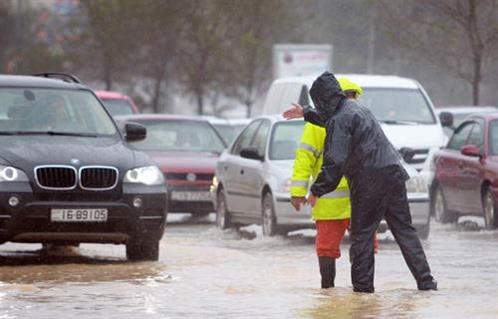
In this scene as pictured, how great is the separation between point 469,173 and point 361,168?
30.7ft

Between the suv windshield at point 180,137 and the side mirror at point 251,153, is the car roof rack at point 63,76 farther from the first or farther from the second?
the suv windshield at point 180,137

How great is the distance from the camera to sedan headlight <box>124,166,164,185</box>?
47.4 ft

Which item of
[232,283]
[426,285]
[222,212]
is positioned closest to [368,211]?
[426,285]

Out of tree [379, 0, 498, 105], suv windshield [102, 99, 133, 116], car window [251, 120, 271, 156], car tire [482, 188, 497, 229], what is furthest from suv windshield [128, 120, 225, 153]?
tree [379, 0, 498, 105]

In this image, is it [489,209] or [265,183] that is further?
[489,209]

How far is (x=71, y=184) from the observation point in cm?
1412

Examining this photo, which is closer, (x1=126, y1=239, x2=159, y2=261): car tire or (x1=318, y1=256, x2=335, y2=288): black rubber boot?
(x1=318, y1=256, x2=335, y2=288): black rubber boot

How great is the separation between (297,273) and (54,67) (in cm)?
4399

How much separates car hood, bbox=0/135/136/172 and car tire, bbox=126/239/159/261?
2.34 feet

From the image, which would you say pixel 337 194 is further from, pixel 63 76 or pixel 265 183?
pixel 265 183

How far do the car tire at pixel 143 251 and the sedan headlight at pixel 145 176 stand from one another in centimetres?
51

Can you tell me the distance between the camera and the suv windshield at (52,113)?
15.1m

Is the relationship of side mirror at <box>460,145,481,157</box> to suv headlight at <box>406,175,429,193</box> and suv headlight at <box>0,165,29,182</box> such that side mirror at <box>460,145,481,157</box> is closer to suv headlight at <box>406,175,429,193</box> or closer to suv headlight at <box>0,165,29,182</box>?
suv headlight at <box>406,175,429,193</box>

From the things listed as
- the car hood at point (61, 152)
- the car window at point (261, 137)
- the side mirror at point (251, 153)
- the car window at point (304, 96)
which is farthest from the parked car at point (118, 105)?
the car hood at point (61, 152)
